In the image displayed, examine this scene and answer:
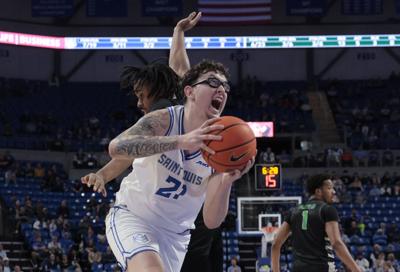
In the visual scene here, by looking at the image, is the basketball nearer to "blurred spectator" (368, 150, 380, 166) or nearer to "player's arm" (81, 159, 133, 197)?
"player's arm" (81, 159, 133, 197)

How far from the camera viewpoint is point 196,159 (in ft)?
17.8

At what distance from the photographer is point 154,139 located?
4.93 m

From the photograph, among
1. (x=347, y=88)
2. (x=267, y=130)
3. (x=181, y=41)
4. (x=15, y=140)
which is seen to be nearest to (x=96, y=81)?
(x=15, y=140)

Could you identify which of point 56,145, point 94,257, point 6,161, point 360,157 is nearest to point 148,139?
point 94,257

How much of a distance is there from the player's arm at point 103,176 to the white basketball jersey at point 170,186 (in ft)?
A: 0.85

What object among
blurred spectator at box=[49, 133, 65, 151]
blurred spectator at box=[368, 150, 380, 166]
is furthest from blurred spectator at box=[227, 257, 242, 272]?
blurred spectator at box=[49, 133, 65, 151]

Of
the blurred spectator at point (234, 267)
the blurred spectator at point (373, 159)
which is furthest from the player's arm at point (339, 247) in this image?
the blurred spectator at point (373, 159)

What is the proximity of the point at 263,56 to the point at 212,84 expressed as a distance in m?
30.5

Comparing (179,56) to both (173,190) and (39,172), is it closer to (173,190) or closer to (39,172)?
(173,190)

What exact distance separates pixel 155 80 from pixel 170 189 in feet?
3.05

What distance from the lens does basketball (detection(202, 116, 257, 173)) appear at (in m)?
4.82

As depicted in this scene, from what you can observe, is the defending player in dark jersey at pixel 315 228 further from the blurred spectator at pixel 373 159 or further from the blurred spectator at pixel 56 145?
the blurred spectator at pixel 56 145

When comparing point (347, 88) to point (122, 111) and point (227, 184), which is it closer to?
point (122, 111)

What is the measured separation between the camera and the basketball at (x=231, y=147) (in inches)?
190
